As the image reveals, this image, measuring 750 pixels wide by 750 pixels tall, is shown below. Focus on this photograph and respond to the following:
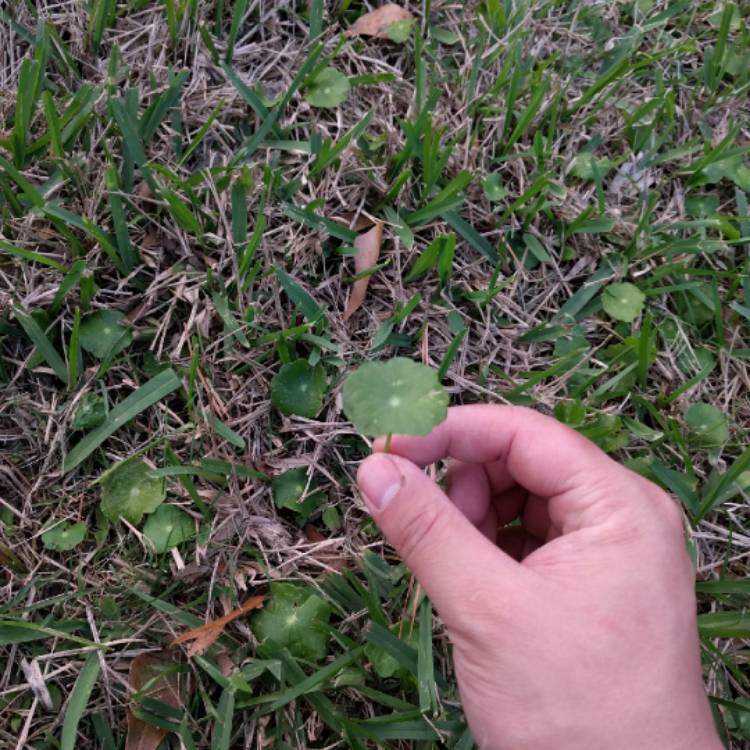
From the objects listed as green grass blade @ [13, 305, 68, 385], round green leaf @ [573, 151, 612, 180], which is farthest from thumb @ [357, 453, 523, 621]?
round green leaf @ [573, 151, 612, 180]

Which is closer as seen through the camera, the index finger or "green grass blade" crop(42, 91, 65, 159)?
the index finger

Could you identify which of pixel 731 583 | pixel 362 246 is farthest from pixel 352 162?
pixel 731 583

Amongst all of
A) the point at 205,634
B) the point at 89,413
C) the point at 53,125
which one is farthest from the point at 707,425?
the point at 53,125

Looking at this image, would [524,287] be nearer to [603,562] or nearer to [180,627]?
[603,562]

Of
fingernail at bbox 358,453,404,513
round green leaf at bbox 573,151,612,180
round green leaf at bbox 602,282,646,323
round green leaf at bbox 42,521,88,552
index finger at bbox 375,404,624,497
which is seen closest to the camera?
fingernail at bbox 358,453,404,513

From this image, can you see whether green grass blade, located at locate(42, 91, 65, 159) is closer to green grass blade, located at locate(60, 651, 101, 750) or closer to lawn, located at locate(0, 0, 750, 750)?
lawn, located at locate(0, 0, 750, 750)
